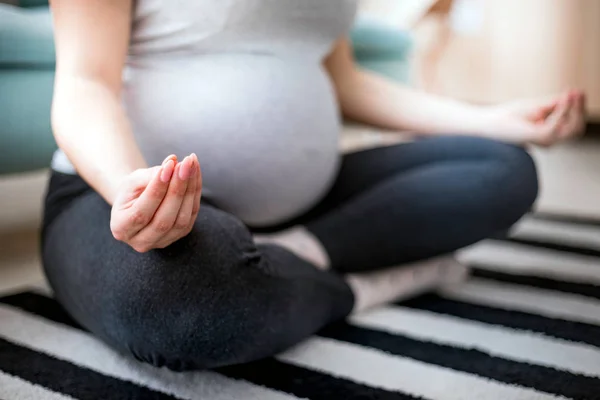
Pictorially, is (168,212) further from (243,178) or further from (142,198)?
(243,178)

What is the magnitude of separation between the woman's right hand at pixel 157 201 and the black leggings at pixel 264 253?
8 centimetres

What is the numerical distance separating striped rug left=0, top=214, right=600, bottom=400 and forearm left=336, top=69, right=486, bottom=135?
208 mm

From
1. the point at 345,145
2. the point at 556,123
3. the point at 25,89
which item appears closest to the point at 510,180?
the point at 556,123

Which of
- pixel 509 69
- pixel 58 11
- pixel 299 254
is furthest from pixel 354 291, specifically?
pixel 509 69

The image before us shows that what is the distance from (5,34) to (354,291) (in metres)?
0.53

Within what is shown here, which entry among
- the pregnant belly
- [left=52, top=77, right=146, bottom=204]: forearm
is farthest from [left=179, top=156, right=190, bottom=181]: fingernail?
the pregnant belly

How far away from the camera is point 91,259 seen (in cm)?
58

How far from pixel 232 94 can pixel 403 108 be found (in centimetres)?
32

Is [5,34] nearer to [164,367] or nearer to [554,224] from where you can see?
[164,367]

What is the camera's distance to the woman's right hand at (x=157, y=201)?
42 centimetres

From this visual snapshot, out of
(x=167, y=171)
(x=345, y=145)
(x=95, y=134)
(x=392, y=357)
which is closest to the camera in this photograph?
(x=167, y=171)

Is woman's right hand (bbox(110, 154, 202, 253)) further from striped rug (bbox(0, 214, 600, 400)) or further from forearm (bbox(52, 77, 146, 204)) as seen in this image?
striped rug (bbox(0, 214, 600, 400))

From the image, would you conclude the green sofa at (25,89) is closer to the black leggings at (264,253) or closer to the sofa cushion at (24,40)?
the sofa cushion at (24,40)

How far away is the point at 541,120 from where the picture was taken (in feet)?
2.80
